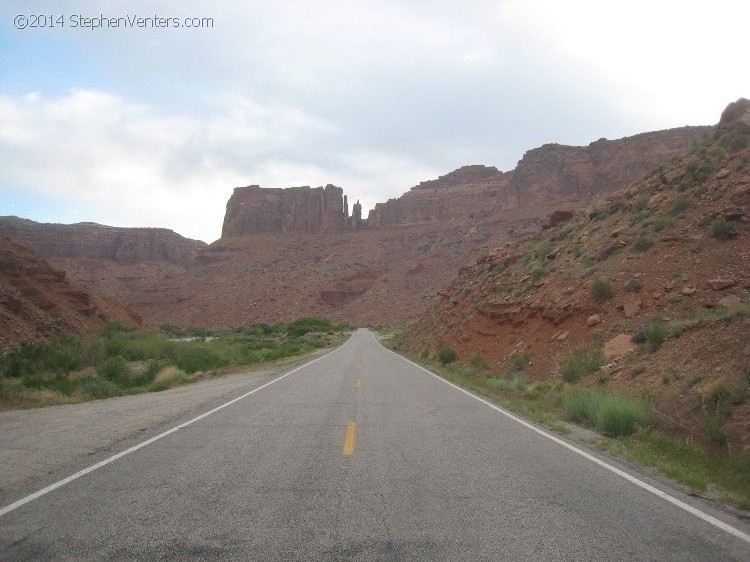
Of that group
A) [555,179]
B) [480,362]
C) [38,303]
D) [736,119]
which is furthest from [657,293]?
[555,179]

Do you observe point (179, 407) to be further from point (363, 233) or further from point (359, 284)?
point (363, 233)

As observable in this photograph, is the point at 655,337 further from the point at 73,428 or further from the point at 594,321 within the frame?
the point at 73,428

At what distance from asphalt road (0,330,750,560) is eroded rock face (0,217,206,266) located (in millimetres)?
136894

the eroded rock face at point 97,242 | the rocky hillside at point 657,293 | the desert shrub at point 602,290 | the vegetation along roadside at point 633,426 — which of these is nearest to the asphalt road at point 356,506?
the vegetation along roadside at point 633,426

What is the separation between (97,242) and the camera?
5448 inches

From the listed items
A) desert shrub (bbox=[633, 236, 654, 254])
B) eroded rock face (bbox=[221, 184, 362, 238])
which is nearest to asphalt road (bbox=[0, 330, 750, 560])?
desert shrub (bbox=[633, 236, 654, 254])

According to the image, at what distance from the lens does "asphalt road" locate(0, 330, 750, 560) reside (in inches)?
165

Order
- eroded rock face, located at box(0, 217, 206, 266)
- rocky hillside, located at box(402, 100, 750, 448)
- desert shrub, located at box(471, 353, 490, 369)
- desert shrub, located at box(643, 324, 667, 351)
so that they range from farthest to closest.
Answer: eroded rock face, located at box(0, 217, 206, 266) → desert shrub, located at box(471, 353, 490, 369) → desert shrub, located at box(643, 324, 667, 351) → rocky hillside, located at box(402, 100, 750, 448)

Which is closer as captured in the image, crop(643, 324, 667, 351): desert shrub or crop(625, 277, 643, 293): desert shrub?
crop(643, 324, 667, 351): desert shrub

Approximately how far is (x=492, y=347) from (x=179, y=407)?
15.5m

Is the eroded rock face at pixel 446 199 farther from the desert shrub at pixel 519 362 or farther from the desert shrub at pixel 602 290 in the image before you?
the desert shrub at pixel 602 290

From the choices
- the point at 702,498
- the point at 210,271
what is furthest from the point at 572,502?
the point at 210,271

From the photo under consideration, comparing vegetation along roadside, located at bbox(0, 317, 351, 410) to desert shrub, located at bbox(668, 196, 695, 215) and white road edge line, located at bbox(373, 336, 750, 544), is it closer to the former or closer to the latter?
white road edge line, located at bbox(373, 336, 750, 544)

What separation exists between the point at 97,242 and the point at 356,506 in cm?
15035
